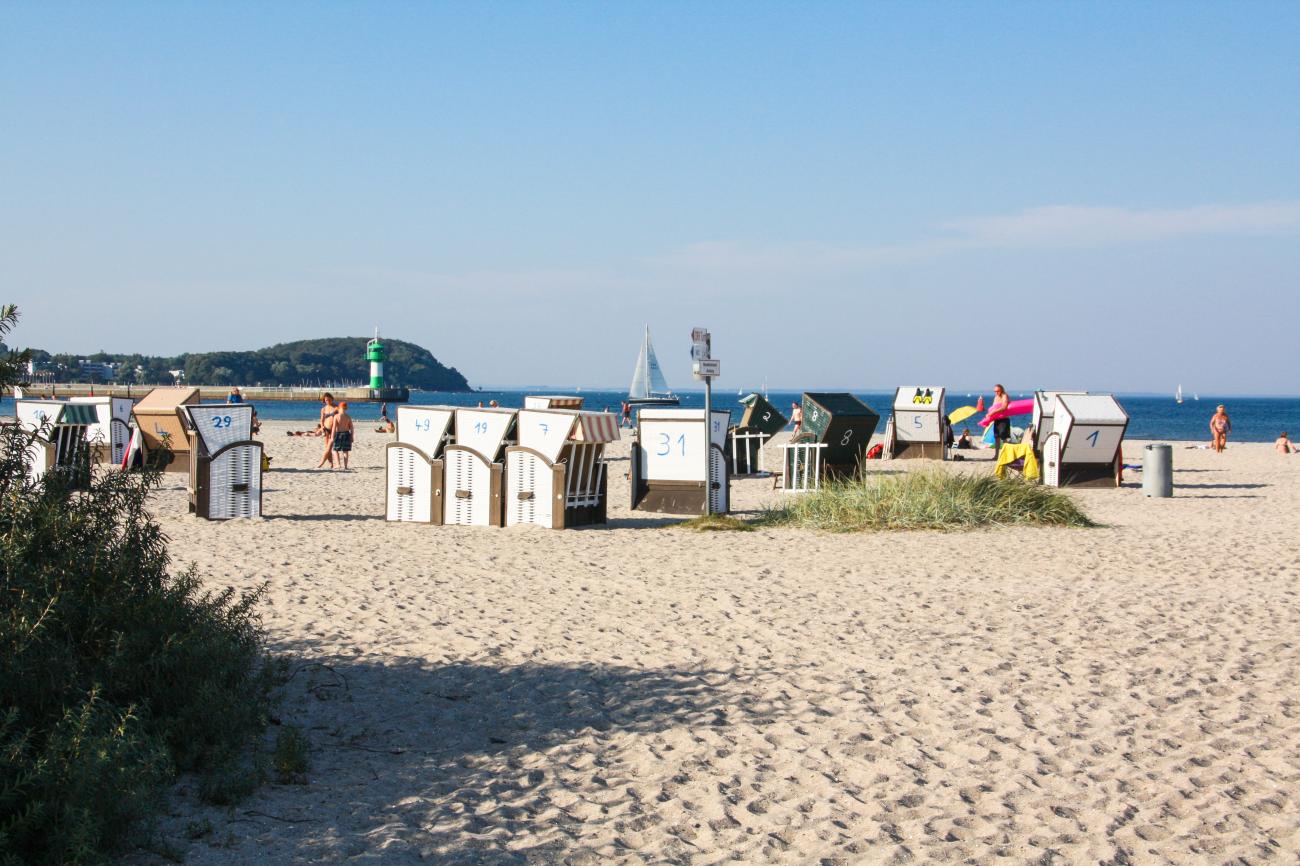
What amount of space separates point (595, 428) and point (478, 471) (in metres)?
1.46

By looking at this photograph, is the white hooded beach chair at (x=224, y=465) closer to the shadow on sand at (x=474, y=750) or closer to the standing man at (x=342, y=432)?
the shadow on sand at (x=474, y=750)

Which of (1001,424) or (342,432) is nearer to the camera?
(342,432)

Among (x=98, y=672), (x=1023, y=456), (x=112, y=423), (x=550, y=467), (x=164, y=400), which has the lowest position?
(x=98, y=672)

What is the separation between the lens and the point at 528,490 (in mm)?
13062

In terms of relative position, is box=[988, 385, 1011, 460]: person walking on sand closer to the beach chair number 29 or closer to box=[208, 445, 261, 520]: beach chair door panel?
the beach chair number 29

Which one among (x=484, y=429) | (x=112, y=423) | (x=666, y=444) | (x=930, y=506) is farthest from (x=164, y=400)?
(x=930, y=506)

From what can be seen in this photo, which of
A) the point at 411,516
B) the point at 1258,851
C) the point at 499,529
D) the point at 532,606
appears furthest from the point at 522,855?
the point at 411,516

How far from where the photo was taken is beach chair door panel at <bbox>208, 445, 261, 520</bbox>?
13.7m

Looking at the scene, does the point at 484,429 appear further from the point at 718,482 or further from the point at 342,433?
the point at 342,433

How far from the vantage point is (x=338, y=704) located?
591 centimetres

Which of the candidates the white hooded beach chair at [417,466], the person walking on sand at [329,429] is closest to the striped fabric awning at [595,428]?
the white hooded beach chair at [417,466]

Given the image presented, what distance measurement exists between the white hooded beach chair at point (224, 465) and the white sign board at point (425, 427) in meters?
1.83

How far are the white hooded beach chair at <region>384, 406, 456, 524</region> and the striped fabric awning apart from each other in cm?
184

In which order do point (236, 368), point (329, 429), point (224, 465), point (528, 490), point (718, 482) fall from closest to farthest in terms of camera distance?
1. point (528, 490)
2. point (224, 465)
3. point (718, 482)
4. point (329, 429)
5. point (236, 368)
